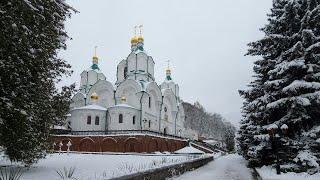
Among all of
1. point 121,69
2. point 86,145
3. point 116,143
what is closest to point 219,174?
point 116,143

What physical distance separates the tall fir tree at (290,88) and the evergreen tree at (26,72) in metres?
9.99

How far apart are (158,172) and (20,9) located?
7204 millimetres

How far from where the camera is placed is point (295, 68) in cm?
1462

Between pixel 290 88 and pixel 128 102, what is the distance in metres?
34.4

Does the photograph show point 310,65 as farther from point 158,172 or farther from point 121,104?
point 121,104

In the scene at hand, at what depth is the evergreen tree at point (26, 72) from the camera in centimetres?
942

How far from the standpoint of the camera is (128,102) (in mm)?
46812

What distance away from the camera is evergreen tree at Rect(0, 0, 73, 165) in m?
9.42

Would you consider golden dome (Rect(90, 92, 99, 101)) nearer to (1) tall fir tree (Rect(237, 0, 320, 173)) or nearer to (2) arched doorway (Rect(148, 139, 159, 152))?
(2) arched doorway (Rect(148, 139, 159, 152))

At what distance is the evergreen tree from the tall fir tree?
393 inches

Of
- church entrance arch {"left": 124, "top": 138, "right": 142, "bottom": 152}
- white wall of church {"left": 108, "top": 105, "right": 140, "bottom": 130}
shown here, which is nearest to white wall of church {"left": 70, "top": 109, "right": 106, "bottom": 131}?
white wall of church {"left": 108, "top": 105, "right": 140, "bottom": 130}

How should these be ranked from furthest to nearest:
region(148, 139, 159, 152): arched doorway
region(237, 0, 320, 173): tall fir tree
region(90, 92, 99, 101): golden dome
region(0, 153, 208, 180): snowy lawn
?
region(90, 92, 99, 101): golden dome
region(148, 139, 159, 152): arched doorway
region(237, 0, 320, 173): tall fir tree
region(0, 153, 208, 180): snowy lawn

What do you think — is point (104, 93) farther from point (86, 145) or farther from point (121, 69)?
point (86, 145)

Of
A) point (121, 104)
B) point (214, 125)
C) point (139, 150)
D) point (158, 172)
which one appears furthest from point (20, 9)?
point (214, 125)
